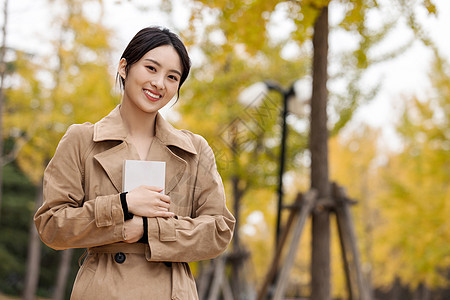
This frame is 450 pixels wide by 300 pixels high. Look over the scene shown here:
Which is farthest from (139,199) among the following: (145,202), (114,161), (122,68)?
(122,68)

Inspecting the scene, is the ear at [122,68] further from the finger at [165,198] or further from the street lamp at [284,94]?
the street lamp at [284,94]

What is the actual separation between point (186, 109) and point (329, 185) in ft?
13.4

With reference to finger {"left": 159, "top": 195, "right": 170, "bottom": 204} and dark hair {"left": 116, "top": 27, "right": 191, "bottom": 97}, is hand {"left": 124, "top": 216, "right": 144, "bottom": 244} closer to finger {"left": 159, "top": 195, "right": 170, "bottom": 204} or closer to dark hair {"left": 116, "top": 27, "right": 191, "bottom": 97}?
finger {"left": 159, "top": 195, "right": 170, "bottom": 204}

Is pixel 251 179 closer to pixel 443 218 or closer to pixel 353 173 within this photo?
pixel 443 218

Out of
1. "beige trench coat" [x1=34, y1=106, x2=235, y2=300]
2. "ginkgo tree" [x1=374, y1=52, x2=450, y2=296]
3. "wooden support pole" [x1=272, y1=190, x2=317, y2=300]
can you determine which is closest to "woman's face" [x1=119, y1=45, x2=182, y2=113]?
"beige trench coat" [x1=34, y1=106, x2=235, y2=300]

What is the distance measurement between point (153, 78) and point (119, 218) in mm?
520

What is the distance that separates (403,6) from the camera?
4.16m

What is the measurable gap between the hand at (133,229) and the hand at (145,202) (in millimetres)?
24

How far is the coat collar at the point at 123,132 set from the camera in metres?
1.88

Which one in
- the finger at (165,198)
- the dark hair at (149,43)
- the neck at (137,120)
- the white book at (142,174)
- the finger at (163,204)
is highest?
the dark hair at (149,43)

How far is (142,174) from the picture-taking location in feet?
5.98

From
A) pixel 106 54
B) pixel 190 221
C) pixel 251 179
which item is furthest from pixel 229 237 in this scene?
pixel 106 54

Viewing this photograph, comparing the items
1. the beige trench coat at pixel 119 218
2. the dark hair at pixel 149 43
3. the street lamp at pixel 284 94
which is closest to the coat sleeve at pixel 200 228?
the beige trench coat at pixel 119 218

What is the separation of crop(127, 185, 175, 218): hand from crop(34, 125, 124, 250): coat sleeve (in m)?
0.05
